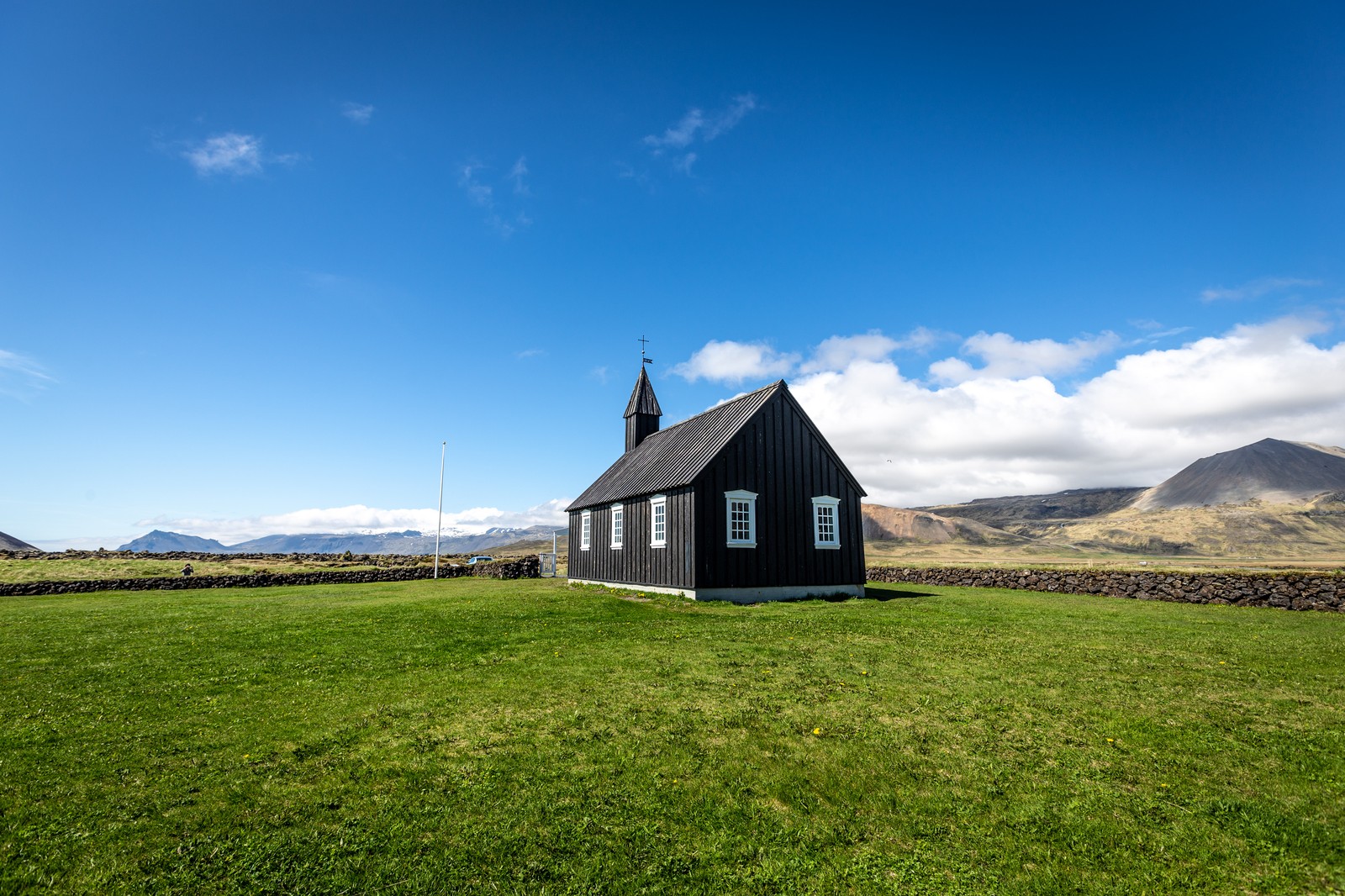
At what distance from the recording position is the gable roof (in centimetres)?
2514

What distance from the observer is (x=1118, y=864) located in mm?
5020

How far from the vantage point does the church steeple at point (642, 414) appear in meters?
36.6

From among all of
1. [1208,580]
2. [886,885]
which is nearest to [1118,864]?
[886,885]

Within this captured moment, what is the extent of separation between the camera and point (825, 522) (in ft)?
87.4

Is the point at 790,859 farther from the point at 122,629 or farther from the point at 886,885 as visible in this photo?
the point at 122,629

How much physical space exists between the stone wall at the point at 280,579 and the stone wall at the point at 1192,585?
26939mm

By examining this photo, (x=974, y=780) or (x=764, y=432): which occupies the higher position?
(x=764, y=432)

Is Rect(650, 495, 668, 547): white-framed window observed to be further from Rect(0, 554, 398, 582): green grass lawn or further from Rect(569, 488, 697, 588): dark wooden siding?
Rect(0, 554, 398, 582): green grass lawn

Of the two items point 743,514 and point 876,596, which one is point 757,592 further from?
point 876,596

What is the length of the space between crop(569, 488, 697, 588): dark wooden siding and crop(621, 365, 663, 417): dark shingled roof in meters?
7.09

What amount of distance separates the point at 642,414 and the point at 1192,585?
26024 mm

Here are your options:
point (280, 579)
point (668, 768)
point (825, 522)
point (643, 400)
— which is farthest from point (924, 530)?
point (668, 768)

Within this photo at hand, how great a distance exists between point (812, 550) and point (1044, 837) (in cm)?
2073

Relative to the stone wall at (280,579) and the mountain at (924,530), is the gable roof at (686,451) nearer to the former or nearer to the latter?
the stone wall at (280,579)
